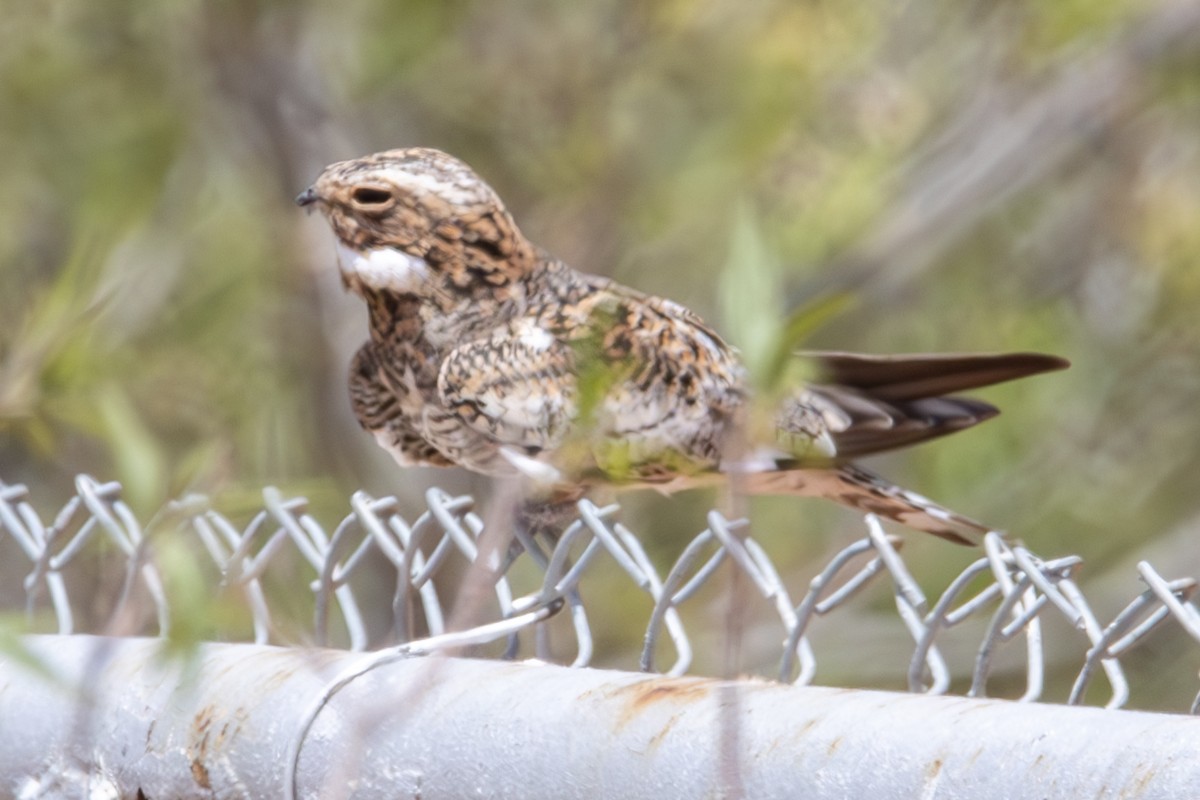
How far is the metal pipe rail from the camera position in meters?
1.28

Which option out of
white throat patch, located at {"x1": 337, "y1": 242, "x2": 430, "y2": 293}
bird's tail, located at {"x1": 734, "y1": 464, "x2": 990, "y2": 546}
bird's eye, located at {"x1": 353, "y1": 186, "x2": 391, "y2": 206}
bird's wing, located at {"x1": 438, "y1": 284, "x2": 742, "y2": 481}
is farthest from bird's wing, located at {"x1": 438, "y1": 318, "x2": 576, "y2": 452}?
bird's tail, located at {"x1": 734, "y1": 464, "x2": 990, "y2": 546}

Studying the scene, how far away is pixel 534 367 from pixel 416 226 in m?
0.35

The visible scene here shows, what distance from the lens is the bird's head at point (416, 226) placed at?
10.5 feet

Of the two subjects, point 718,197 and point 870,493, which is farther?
point 718,197

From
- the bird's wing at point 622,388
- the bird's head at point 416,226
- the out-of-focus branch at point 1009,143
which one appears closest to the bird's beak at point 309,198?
the bird's head at point 416,226

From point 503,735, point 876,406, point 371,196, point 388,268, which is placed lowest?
point 503,735

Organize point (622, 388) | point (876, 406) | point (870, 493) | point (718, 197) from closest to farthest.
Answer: point (622, 388) < point (876, 406) < point (870, 493) < point (718, 197)

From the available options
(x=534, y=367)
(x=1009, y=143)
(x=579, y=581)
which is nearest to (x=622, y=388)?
(x=534, y=367)

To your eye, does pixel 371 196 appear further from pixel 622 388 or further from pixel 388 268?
pixel 622 388

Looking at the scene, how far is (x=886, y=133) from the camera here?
6.54 meters

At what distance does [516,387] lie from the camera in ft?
9.91

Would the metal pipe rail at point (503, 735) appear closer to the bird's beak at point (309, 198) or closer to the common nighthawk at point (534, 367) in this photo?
the common nighthawk at point (534, 367)

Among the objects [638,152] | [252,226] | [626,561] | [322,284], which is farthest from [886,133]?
[626,561]

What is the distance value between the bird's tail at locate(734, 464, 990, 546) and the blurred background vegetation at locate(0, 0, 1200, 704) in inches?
94.5
